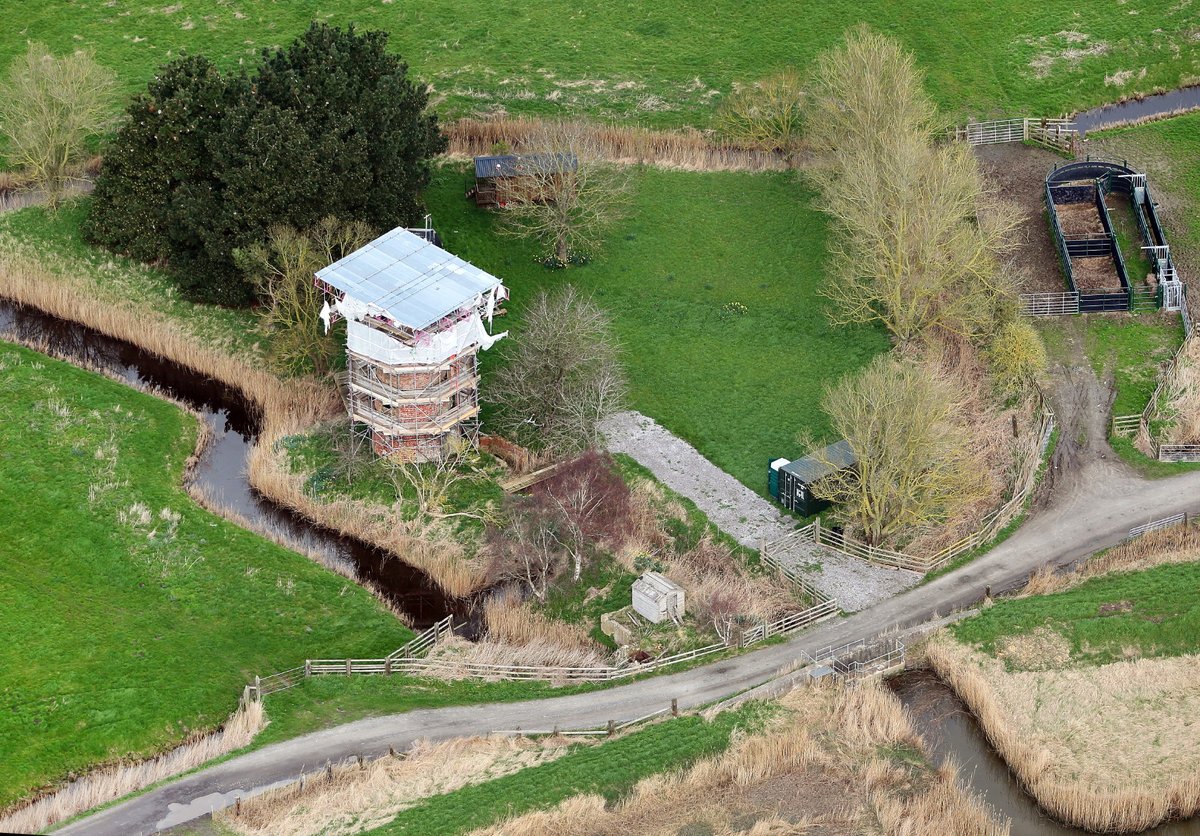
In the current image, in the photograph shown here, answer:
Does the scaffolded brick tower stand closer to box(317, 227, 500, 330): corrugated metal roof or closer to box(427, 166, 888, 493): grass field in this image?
box(317, 227, 500, 330): corrugated metal roof

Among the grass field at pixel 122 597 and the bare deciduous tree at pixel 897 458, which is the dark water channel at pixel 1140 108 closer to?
the bare deciduous tree at pixel 897 458

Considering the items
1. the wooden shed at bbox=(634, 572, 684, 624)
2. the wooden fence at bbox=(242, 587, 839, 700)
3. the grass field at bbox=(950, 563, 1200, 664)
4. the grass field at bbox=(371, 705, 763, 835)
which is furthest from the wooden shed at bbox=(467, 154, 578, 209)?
the grass field at bbox=(371, 705, 763, 835)

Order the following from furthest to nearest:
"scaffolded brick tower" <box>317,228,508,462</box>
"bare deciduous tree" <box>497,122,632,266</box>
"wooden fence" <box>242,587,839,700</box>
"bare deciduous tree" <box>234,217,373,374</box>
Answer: "bare deciduous tree" <box>497,122,632,266</box>, "bare deciduous tree" <box>234,217,373,374</box>, "scaffolded brick tower" <box>317,228,508,462</box>, "wooden fence" <box>242,587,839,700</box>

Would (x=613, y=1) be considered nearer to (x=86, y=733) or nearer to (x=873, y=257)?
(x=873, y=257)

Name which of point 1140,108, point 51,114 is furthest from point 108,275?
point 1140,108

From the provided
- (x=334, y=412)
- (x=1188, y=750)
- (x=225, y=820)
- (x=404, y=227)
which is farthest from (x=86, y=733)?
(x=1188, y=750)

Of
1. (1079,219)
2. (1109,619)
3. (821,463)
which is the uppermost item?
(1079,219)

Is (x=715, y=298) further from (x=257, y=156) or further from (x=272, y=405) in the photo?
(x=257, y=156)
